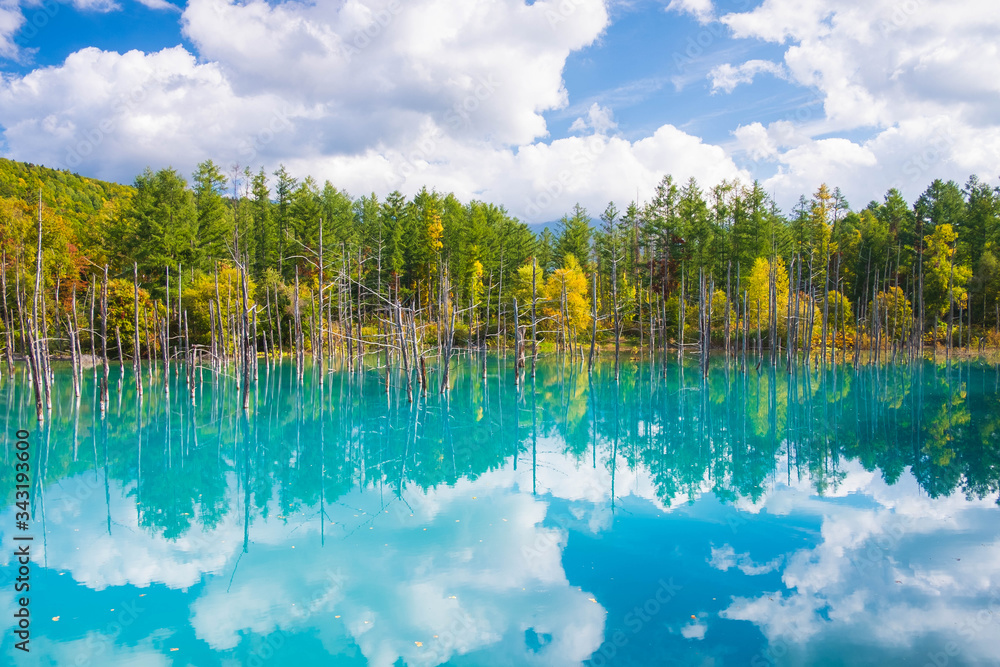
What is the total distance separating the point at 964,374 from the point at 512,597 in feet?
108

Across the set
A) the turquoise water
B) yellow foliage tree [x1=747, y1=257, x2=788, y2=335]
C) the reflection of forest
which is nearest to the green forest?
yellow foliage tree [x1=747, y1=257, x2=788, y2=335]

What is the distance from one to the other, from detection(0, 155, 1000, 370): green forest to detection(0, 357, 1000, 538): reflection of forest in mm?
12069

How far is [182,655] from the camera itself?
6.26 meters

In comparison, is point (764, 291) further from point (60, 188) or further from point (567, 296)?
point (60, 188)

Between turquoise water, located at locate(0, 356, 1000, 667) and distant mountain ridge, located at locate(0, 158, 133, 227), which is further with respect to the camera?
distant mountain ridge, located at locate(0, 158, 133, 227)

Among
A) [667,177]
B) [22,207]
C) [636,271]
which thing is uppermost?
[667,177]

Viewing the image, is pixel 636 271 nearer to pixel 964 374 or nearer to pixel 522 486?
pixel 964 374

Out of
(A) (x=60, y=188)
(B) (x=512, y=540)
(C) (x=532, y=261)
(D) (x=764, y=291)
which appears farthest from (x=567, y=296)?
(A) (x=60, y=188)

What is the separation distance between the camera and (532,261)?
50188 millimetres

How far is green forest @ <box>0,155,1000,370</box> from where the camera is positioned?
1516 inches

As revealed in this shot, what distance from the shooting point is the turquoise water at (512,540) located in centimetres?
658

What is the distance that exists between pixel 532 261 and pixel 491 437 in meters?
34.4

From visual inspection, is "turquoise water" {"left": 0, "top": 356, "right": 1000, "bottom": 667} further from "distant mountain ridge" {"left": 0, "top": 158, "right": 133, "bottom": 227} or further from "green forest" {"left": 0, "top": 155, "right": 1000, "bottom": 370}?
"distant mountain ridge" {"left": 0, "top": 158, "right": 133, "bottom": 227}

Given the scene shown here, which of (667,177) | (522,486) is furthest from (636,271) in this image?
(522,486)
